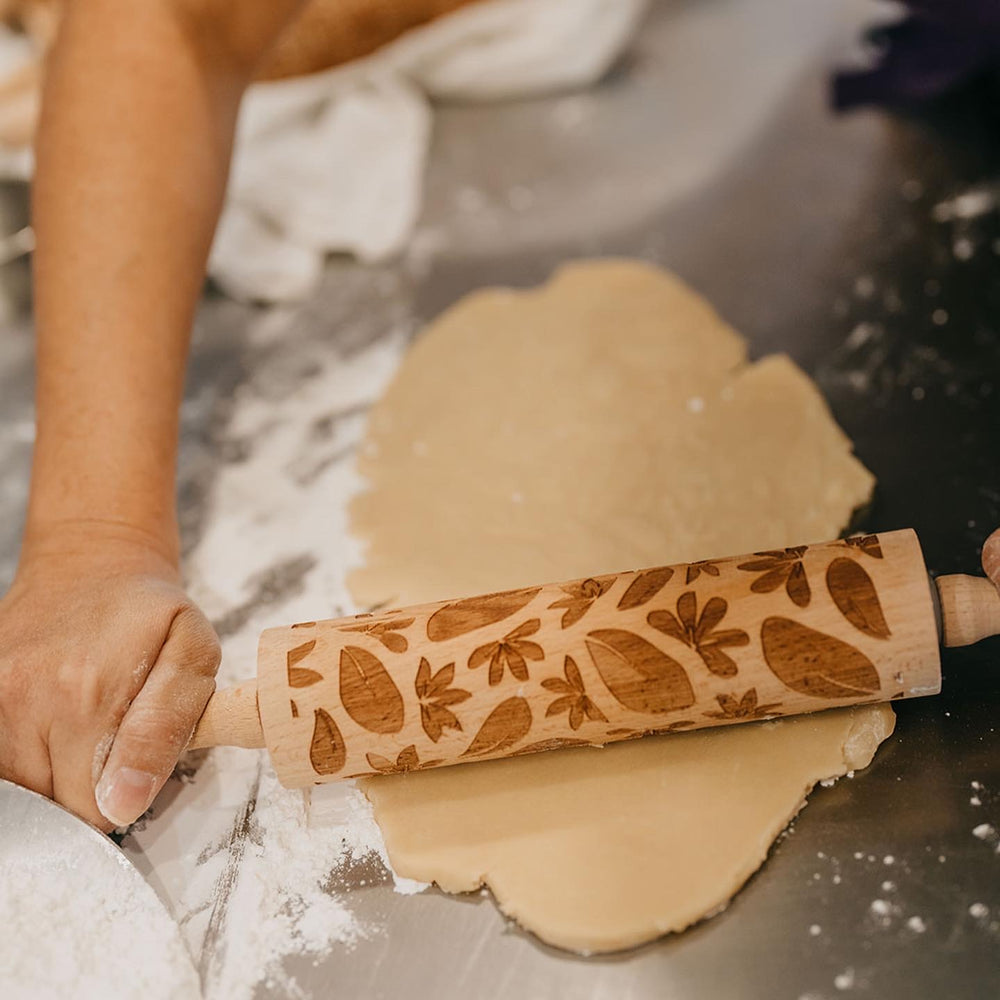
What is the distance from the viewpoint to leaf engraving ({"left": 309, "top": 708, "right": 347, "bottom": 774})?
37.3 inches

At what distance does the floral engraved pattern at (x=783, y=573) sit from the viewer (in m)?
0.94

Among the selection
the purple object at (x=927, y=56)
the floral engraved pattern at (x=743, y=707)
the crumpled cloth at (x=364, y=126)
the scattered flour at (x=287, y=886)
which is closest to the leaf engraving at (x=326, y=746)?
the scattered flour at (x=287, y=886)

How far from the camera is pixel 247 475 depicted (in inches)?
56.1

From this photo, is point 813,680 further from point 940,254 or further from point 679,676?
point 940,254

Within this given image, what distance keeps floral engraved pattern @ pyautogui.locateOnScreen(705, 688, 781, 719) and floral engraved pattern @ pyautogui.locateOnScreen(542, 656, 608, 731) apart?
11cm

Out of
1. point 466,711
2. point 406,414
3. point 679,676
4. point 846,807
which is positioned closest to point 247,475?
point 406,414

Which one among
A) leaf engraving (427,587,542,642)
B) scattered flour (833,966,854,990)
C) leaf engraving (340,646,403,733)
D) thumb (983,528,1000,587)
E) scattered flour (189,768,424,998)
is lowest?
scattered flour (833,966,854,990)

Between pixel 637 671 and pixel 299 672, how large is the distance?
1.03 ft

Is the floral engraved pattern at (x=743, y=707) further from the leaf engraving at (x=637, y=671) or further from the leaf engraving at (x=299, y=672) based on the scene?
the leaf engraving at (x=299, y=672)

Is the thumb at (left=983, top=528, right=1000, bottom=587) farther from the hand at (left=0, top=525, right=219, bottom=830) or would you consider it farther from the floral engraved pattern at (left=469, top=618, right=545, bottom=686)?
the hand at (left=0, top=525, right=219, bottom=830)

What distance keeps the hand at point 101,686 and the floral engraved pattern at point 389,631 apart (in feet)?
0.53

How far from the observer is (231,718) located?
967 millimetres

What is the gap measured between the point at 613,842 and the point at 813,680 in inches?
9.6

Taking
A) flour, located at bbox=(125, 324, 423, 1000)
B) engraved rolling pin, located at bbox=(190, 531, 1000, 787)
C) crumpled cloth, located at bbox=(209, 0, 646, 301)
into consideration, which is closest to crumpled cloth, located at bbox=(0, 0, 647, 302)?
crumpled cloth, located at bbox=(209, 0, 646, 301)
